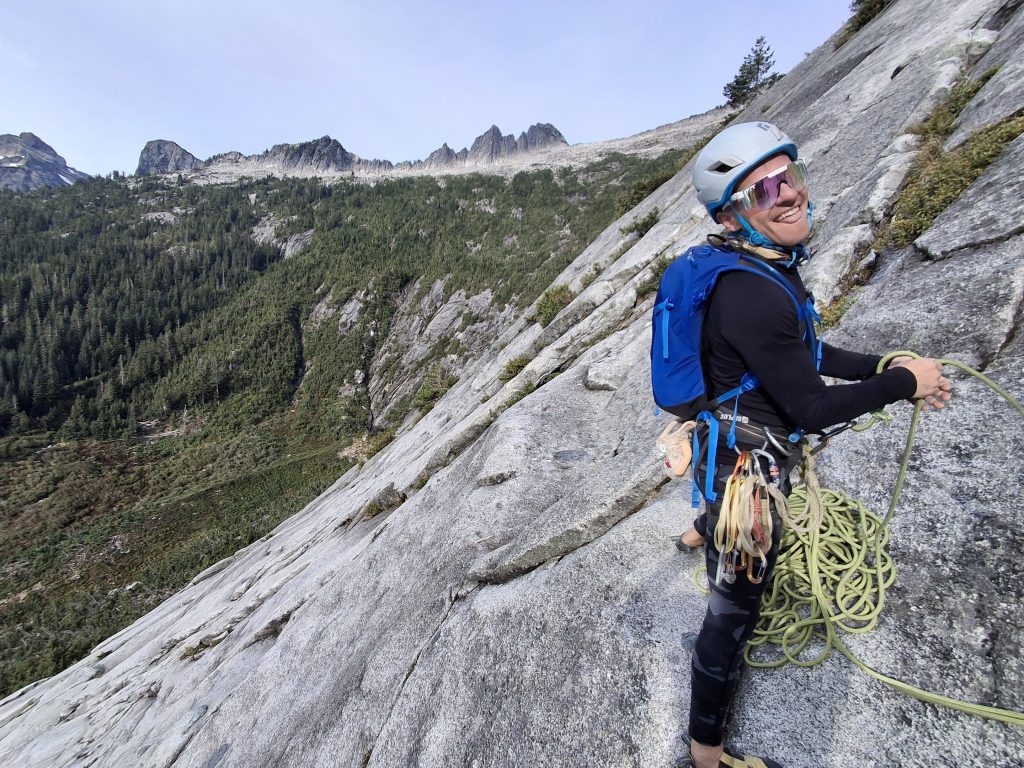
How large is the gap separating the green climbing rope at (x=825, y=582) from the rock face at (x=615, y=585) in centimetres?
16

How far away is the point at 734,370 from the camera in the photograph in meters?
3.13

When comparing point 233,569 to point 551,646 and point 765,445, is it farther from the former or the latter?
point 765,445

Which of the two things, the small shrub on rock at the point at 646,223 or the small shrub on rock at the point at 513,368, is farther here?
the small shrub on rock at the point at 646,223

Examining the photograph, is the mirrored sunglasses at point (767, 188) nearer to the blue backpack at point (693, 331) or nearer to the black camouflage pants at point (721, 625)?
the blue backpack at point (693, 331)

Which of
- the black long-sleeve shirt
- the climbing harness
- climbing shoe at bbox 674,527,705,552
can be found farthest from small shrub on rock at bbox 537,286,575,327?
the black long-sleeve shirt

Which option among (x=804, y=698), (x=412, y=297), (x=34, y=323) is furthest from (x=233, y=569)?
(x=34, y=323)

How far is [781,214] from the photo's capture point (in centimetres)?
312

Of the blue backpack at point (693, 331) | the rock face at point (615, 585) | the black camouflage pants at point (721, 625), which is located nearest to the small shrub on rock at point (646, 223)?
the rock face at point (615, 585)

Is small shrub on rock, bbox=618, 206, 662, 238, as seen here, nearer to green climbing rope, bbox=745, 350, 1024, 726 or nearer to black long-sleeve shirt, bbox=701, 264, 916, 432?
green climbing rope, bbox=745, 350, 1024, 726

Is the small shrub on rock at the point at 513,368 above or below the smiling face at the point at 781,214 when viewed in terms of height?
below

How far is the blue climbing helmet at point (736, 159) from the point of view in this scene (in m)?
3.09

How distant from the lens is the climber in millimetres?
2764

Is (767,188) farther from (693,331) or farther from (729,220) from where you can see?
(693,331)

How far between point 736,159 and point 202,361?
529 ft
